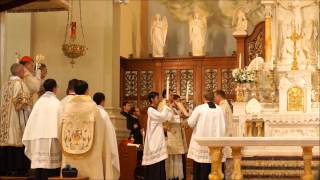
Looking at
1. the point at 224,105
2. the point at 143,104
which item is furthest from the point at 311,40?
the point at 143,104

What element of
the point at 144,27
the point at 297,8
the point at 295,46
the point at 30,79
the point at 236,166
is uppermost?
the point at 297,8

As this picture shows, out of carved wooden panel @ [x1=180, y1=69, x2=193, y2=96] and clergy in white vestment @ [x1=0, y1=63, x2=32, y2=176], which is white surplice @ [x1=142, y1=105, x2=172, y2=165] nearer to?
clergy in white vestment @ [x1=0, y1=63, x2=32, y2=176]

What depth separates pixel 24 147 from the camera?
1005 cm

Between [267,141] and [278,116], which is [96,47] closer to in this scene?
[278,116]

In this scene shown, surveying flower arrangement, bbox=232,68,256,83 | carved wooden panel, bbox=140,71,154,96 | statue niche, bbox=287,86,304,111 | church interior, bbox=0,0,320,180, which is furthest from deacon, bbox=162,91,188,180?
carved wooden panel, bbox=140,71,154,96

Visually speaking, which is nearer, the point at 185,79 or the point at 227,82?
the point at 227,82

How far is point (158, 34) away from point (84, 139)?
27.9 feet

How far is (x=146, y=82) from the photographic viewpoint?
16.9 m

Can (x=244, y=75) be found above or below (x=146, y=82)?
above

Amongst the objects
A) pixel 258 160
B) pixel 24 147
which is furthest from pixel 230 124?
pixel 24 147

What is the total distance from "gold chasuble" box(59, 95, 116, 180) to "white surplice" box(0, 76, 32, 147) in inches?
52.2

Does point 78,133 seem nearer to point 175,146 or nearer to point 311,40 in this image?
point 175,146

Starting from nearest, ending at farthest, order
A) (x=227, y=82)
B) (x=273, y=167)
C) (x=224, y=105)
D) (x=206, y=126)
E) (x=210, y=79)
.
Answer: (x=206, y=126), (x=224, y=105), (x=273, y=167), (x=227, y=82), (x=210, y=79)

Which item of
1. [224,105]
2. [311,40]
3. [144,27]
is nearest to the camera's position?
[224,105]
